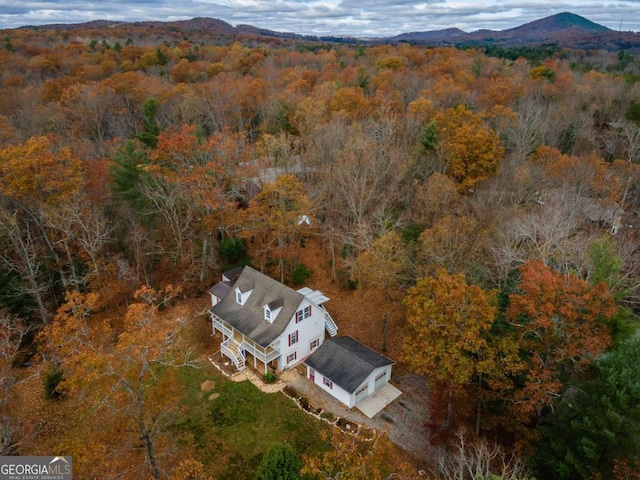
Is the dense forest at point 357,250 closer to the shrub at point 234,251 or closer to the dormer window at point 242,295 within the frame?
the shrub at point 234,251

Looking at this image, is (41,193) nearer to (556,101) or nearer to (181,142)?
(181,142)

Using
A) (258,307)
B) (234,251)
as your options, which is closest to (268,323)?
(258,307)

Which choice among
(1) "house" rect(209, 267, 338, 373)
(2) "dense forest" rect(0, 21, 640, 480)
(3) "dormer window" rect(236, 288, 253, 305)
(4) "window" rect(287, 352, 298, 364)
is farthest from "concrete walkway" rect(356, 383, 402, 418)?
(3) "dormer window" rect(236, 288, 253, 305)

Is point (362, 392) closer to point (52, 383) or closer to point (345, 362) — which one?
point (345, 362)

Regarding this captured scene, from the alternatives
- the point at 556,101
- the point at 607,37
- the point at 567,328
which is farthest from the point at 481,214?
the point at 607,37

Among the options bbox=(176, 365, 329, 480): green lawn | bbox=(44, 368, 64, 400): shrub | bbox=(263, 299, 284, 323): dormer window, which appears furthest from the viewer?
bbox=(263, 299, 284, 323): dormer window

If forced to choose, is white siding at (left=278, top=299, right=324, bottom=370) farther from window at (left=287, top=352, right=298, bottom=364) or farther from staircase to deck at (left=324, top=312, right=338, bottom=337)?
staircase to deck at (left=324, top=312, right=338, bottom=337)
